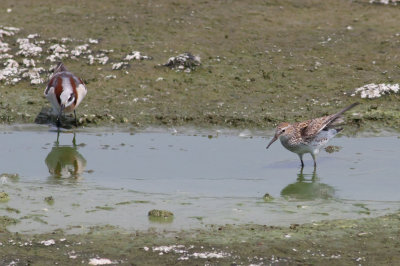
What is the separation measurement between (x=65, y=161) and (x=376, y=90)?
5.88 m

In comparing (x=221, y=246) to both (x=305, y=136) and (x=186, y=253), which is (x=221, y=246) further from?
(x=305, y=136)

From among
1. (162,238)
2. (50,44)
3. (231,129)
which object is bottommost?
(162,238)

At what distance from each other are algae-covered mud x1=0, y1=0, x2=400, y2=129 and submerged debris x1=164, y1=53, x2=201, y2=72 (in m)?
0.11

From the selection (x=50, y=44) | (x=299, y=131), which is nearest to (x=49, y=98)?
(x=50, y=44)

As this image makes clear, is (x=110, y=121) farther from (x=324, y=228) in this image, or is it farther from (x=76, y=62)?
(x=324, y=228)

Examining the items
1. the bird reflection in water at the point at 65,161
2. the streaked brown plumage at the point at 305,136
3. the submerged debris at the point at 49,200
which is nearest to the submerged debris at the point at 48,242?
the submerged debris at the point at 49,200

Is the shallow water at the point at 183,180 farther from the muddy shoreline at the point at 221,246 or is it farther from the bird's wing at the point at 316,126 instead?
the bird's wing at the point at 316,126

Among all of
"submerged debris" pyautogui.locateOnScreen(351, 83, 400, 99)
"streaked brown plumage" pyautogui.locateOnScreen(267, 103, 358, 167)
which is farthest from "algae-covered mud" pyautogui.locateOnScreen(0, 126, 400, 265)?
"submerged debris" pyautogui.locateOnScreen(351, 83, 400, 99)

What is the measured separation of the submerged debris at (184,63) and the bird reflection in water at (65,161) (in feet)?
10.3

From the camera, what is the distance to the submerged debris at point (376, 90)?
14773 millimetres

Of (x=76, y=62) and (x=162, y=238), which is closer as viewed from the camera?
(x=162, y=238)

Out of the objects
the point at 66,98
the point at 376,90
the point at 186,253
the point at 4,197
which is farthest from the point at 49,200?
the point at 376,90

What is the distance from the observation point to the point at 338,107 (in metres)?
14.4

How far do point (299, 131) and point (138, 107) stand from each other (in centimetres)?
363
